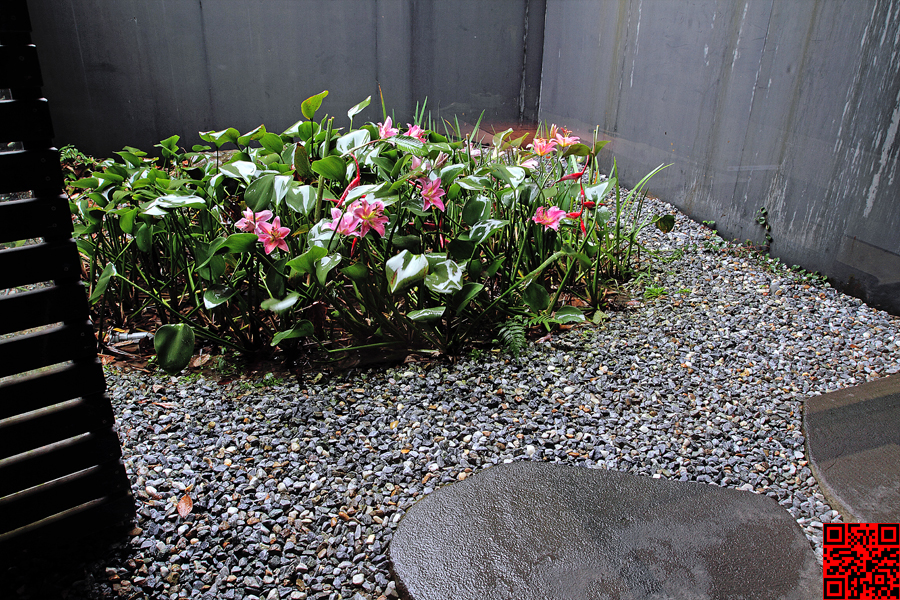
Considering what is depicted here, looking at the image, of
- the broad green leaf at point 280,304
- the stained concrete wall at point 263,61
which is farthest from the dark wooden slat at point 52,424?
the stained concrete wall at point 263,61

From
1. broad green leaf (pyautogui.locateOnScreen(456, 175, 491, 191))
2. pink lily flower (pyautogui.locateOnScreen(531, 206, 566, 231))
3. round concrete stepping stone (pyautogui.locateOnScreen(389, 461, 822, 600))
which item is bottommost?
round concrete stepping stone (pyautogui.locateOnScreen(389, 461, 822, 600))

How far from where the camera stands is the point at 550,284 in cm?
201

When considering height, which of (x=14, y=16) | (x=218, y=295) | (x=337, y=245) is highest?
(x=14, y=16)

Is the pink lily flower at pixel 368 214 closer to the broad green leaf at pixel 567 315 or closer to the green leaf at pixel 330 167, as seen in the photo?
the green leaf at pixel 330 167

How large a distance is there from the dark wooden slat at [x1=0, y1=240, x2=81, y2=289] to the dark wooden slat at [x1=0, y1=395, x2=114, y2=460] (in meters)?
0.21

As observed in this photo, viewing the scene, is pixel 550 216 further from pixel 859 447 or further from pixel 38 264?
pixel 38 264

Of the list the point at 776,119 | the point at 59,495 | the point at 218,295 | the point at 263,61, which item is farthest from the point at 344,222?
the point at 263,61

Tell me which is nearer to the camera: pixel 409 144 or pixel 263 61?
pixel 409 144

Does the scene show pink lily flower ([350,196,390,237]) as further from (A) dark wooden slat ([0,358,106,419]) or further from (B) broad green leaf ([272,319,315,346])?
(A) dark wooden slat ([0,358,106,419])

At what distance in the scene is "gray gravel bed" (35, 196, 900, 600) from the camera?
1004 mm

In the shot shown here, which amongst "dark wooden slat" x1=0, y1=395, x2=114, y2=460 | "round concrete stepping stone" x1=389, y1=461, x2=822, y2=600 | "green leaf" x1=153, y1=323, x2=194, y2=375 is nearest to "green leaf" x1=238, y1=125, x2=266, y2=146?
"green leaf" x1=153, y1=323, x2=194, y2=375

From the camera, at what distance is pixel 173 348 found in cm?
129

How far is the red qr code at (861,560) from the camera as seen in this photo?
38.6 inches

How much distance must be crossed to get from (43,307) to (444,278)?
784 mm
